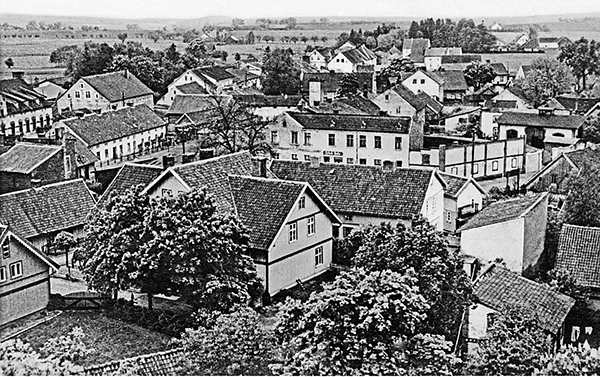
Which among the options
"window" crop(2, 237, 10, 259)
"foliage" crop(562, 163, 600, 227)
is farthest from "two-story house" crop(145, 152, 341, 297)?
"foliage" crop(562, 163, 600, 227)

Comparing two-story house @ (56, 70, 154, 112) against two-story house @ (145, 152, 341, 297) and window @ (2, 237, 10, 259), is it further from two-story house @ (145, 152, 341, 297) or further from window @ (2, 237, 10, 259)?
window @ (2, 237, 10, 259)

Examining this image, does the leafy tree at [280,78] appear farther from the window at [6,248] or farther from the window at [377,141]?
the window at [6,248]

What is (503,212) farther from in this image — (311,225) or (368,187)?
(311,225)

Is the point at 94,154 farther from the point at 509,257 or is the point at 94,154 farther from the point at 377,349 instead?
the point at 377,349

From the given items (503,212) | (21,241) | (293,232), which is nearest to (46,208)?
(21,241)

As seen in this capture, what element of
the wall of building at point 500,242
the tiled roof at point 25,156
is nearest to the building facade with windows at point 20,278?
the tiled roof at point 25,156
